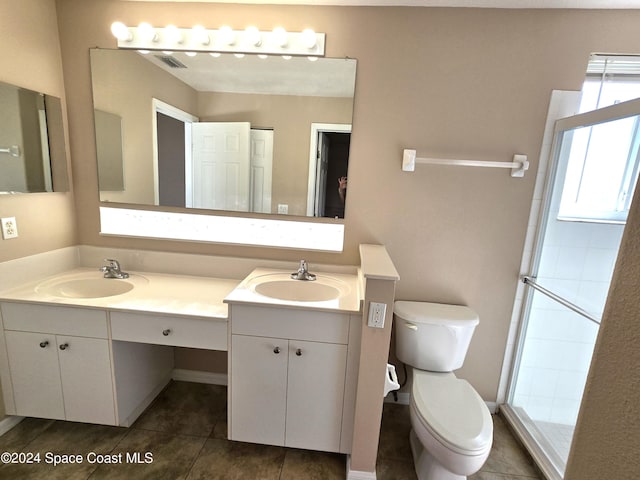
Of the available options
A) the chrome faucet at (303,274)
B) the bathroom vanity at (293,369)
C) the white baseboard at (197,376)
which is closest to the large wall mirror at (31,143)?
Answer: the bathroom vanity at (293,369)

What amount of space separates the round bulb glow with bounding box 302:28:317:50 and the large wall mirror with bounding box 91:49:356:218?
84 millimetres

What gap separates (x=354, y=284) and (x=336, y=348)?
40cm

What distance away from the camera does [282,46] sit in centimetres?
165

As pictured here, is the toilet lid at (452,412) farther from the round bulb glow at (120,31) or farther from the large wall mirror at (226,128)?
the round bulb glow at (120,31)

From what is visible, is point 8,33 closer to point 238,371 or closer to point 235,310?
point 235,310

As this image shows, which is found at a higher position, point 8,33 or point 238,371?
point 8,33

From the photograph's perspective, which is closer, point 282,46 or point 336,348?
point 336,348

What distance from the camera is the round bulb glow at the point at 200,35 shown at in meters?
1.66

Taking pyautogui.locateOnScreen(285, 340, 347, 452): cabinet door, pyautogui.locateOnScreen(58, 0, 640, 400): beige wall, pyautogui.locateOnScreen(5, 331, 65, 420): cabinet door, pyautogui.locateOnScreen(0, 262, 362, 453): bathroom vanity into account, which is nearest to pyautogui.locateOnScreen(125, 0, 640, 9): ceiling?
pyautogui.locateOnScreen(58, 0, 640, 400): beige wall

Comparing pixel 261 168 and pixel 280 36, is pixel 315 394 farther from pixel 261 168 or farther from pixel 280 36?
pixel 280 36

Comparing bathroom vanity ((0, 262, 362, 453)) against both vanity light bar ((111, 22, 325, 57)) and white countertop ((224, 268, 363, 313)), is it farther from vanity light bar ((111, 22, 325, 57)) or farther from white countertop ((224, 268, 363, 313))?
vanity light bar ((111, 22, 325, 57))

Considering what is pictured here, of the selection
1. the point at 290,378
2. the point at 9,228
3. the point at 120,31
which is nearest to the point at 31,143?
the point at 9,228

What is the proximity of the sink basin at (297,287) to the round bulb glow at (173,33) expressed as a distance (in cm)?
137

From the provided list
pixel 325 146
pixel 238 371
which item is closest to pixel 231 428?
pixel 238 371
